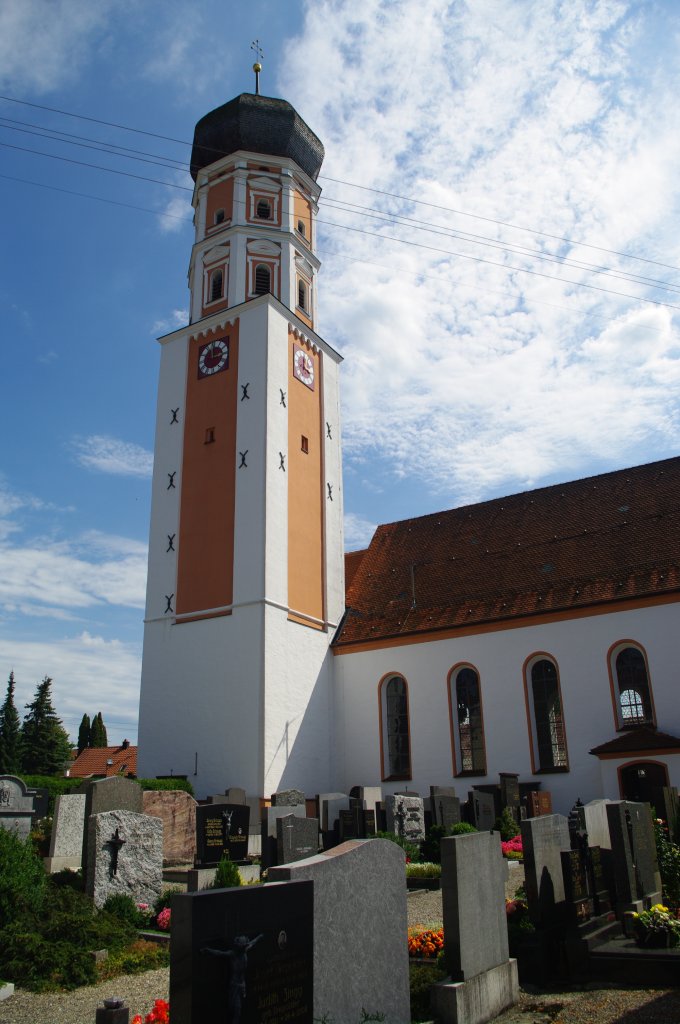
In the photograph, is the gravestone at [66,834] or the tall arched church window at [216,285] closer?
the gravestone at [66,834]

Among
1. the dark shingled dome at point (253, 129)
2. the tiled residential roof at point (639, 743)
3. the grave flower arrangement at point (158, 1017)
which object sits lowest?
the grave flower arrangement at point (158, 1017)

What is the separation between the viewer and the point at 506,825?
664 inches

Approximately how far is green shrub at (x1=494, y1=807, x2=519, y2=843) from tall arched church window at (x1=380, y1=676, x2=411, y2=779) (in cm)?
525

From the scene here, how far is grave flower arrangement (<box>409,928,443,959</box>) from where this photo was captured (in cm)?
818

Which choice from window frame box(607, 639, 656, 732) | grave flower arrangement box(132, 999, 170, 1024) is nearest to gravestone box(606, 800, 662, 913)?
grave flower arrangement box(132, 999, 170, 1024)

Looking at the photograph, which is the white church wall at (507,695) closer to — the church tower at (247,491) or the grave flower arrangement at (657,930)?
the church tower at (247,491)

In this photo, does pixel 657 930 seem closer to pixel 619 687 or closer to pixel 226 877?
pixel 226 877

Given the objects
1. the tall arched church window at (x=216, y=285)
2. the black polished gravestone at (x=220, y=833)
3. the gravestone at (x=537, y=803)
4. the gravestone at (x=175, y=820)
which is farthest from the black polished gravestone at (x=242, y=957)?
the tall arched church window at (x=216, y=285)

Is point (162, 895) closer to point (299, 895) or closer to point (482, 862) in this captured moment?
point (482, 862)

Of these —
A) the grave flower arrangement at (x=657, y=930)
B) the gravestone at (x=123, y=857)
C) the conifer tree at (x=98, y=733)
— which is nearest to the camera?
the grave flower arrangement at (x=657, y=930)

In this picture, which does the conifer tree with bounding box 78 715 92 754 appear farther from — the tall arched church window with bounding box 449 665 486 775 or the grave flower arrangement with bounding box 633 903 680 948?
the grave flower arrangement with bounding box 633 903 680 948

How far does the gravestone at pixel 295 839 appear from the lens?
1204cm

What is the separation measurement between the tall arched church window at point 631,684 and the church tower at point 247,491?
26.7 feet

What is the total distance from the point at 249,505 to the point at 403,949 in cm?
1738
